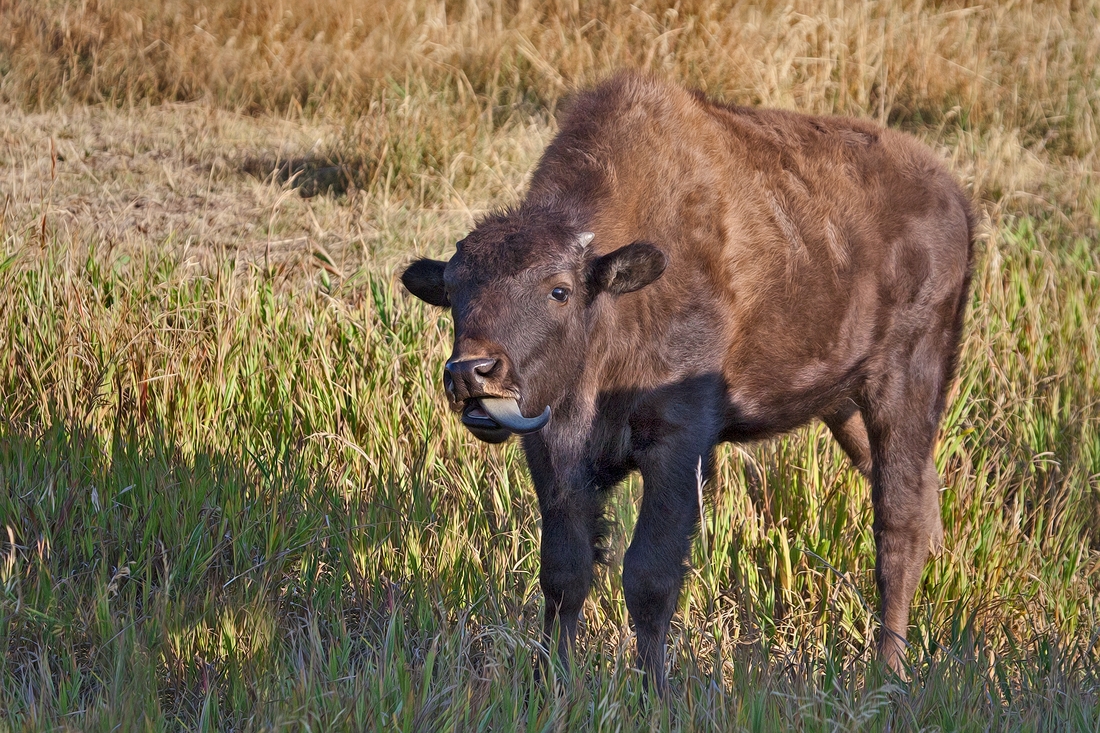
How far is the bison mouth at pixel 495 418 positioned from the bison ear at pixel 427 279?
0.64m

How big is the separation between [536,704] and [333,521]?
193 centimetres

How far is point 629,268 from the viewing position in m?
4.01

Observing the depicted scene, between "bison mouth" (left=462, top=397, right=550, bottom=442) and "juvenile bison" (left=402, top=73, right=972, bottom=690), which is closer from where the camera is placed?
"bison mouth" (left=462, top=397, right=550, bottom=442)

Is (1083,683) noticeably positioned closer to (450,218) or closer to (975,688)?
(975,688)

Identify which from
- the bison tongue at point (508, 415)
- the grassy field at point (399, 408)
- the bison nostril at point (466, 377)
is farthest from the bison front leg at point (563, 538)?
the bison nostril at point (466, 377)

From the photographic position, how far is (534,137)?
919cm

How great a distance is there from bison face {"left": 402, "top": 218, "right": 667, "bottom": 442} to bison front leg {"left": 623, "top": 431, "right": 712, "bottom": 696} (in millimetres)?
476

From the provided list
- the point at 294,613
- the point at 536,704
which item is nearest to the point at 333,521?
the point at 294,613

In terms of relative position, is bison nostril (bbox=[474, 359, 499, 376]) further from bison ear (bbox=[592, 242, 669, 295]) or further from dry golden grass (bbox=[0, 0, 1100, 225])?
dry golden grass (bbox=[0, 0, 1100, 225])

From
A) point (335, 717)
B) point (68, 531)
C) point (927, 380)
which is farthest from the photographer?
point (927, 380)

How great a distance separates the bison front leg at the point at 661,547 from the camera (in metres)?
4.21

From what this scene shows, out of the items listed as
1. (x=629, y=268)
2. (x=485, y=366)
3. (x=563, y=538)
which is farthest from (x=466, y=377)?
(x=563, y=538)

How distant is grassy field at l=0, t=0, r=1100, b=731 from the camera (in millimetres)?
3781

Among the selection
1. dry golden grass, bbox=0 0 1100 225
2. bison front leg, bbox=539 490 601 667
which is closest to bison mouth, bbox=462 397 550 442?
bison front leg, bbox=539 490 601 667
